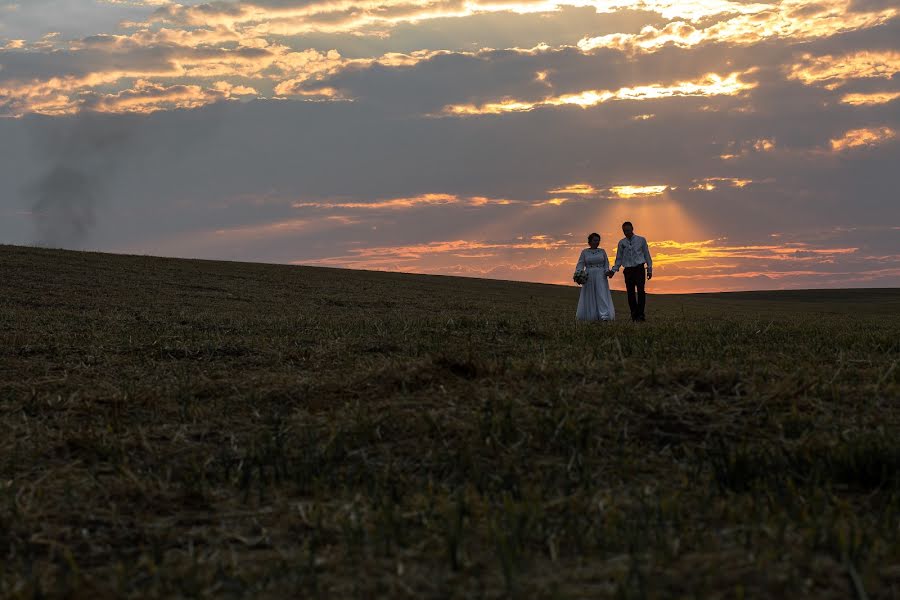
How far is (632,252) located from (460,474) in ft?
57.9

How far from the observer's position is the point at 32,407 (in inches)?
345

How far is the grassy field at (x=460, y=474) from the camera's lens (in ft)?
13.2

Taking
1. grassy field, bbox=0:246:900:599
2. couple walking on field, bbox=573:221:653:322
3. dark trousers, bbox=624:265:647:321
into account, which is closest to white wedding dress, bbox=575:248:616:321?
couple walking on field, bbox=573:221:653:322

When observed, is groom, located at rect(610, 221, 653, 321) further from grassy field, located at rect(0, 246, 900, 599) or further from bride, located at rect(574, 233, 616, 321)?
grassy field, located at rect(0, 246, 900, 599)

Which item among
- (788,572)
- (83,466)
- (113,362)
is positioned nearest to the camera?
(788,572)

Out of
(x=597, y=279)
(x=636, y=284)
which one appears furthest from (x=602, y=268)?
(x=636, y=284)

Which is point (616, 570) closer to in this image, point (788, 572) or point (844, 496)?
point (788, 572)

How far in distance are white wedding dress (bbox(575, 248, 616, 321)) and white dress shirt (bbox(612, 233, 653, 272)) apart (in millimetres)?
376

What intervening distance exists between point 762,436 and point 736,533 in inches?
96.1

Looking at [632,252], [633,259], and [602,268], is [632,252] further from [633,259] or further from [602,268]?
[602,268]

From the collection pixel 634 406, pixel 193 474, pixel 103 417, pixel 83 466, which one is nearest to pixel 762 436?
pixel 634 406

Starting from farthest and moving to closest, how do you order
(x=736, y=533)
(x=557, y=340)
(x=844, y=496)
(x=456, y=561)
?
1. (x=557, y=340)
2. (x=844, y=496)
3. (x=736, y=533)
4. (x=456, y=561)

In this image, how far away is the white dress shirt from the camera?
22597 millimetres

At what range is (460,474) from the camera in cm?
587
